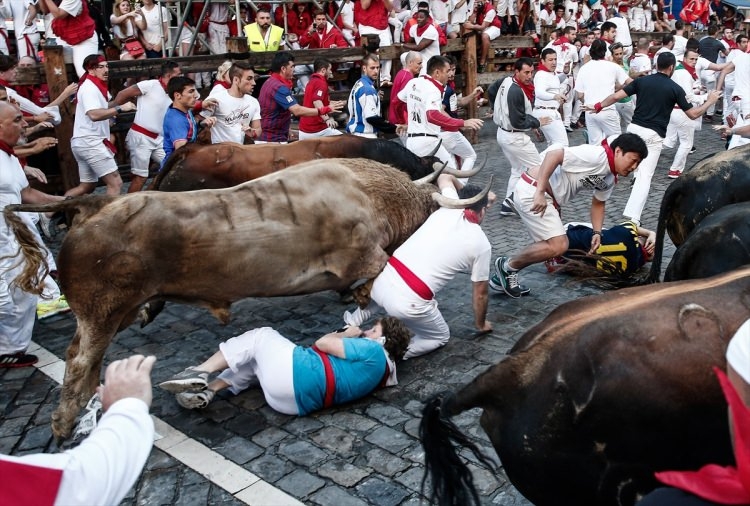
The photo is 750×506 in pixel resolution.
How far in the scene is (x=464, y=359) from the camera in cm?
588

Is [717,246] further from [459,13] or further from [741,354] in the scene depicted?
[459,13]

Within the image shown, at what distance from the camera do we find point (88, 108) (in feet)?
30.3

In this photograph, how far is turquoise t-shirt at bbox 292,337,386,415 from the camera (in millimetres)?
5012

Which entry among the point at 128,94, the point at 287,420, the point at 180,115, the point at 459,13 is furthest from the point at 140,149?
the point at 459,13

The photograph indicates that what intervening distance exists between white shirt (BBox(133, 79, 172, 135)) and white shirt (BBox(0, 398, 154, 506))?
8022 mm

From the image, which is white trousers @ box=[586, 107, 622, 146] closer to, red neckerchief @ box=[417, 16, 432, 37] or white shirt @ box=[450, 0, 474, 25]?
red neckerchief @ box=[417, 16, 432, 37]

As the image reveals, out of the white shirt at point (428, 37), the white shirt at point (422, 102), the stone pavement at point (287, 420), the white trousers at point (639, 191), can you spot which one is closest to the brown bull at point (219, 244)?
the stone pavement at point (287, 420)

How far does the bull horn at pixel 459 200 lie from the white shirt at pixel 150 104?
16.4 ft

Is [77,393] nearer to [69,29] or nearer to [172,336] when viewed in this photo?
[172,336]

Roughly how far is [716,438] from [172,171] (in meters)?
5.74

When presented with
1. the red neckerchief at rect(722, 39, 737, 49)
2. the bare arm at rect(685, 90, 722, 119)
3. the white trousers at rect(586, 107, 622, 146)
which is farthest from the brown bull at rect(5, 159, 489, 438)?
the red neckerchief at rect(722, 39, 737, 49)

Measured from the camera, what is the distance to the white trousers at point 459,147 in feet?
34.0

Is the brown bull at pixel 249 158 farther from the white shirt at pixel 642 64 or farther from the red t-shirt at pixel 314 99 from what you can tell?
the white shirt at pixel 642 64

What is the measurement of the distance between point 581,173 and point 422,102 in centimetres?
356
